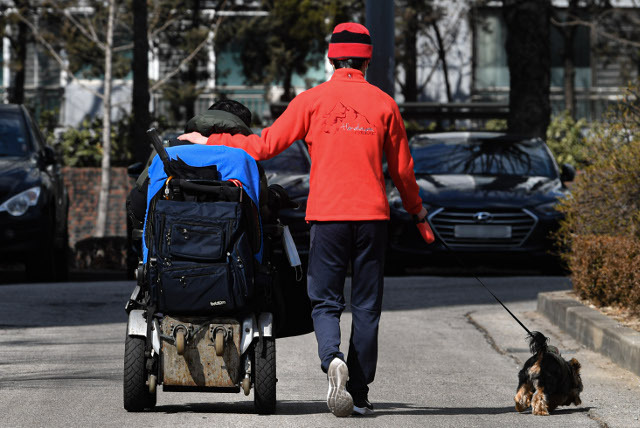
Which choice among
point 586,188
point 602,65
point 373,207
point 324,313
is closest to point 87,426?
point 324,313

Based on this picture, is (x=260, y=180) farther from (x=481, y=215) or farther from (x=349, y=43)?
(x=481, y=215)

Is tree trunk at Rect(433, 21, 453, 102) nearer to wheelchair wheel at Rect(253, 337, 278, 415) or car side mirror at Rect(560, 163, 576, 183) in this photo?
car side mirror at Rect(560, 163, 576, 183)

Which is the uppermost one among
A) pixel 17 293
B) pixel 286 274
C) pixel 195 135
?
pixel 195 135

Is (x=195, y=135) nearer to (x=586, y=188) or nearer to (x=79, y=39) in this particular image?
(x=586, y=188)

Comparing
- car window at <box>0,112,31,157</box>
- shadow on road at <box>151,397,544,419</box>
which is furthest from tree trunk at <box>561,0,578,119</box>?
shadow on road at <box>151,397,544,419</box>

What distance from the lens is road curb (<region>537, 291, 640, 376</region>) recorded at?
320 inches

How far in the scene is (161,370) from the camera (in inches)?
246

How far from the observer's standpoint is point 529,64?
18422 millimetres

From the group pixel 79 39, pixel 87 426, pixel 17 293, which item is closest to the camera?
pixel 87 426

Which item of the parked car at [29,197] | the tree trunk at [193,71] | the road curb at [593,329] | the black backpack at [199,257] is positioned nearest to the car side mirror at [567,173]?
the road curb at [593,329]

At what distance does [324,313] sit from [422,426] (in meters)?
0.69

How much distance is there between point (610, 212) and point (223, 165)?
16.5 feet

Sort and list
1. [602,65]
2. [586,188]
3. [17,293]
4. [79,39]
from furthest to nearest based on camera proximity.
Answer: [602,65]
[79,39]
[17,293]
[586,188]

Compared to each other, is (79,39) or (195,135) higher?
(79,39)
